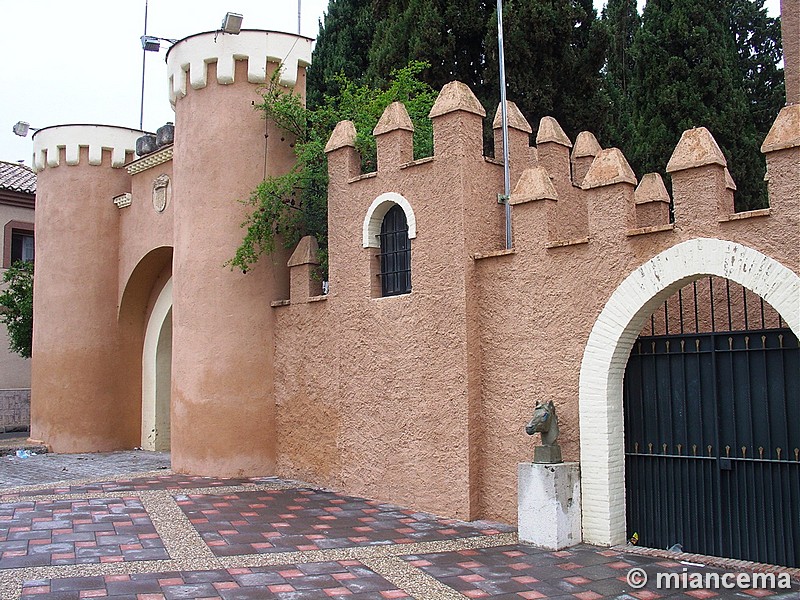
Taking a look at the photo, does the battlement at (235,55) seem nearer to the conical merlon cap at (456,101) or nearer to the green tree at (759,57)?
the conical merlon cap at (456,101)

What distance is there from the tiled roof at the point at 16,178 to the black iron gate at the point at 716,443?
19187mm

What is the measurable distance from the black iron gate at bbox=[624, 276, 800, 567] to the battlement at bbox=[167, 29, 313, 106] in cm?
735

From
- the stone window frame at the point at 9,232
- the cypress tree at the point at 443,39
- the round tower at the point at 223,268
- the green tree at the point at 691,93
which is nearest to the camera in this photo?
the round tower at the point at 223,268

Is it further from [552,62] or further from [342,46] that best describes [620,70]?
[552,62]

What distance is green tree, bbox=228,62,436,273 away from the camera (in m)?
11.4

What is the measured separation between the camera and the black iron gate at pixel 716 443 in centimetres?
668

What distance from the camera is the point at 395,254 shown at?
390 inches

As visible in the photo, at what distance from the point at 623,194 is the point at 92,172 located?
1150 cm

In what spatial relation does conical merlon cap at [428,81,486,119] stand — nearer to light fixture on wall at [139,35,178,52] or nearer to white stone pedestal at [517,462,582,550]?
white stone pedestal at [517,462,582,550]

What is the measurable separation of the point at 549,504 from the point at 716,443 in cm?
158

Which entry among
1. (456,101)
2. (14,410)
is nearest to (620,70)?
(456,101)

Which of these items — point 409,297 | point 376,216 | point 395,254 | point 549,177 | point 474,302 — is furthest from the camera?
point 376,216

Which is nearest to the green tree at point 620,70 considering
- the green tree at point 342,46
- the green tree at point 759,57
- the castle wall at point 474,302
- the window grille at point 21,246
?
the green tree at point 759,57

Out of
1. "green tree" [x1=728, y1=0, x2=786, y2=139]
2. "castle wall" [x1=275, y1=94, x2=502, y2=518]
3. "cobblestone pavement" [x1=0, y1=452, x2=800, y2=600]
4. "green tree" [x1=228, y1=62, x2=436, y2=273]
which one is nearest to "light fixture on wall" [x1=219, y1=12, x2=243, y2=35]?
"green tree" [x1=228, y1=62, x2=436, y2=273]
